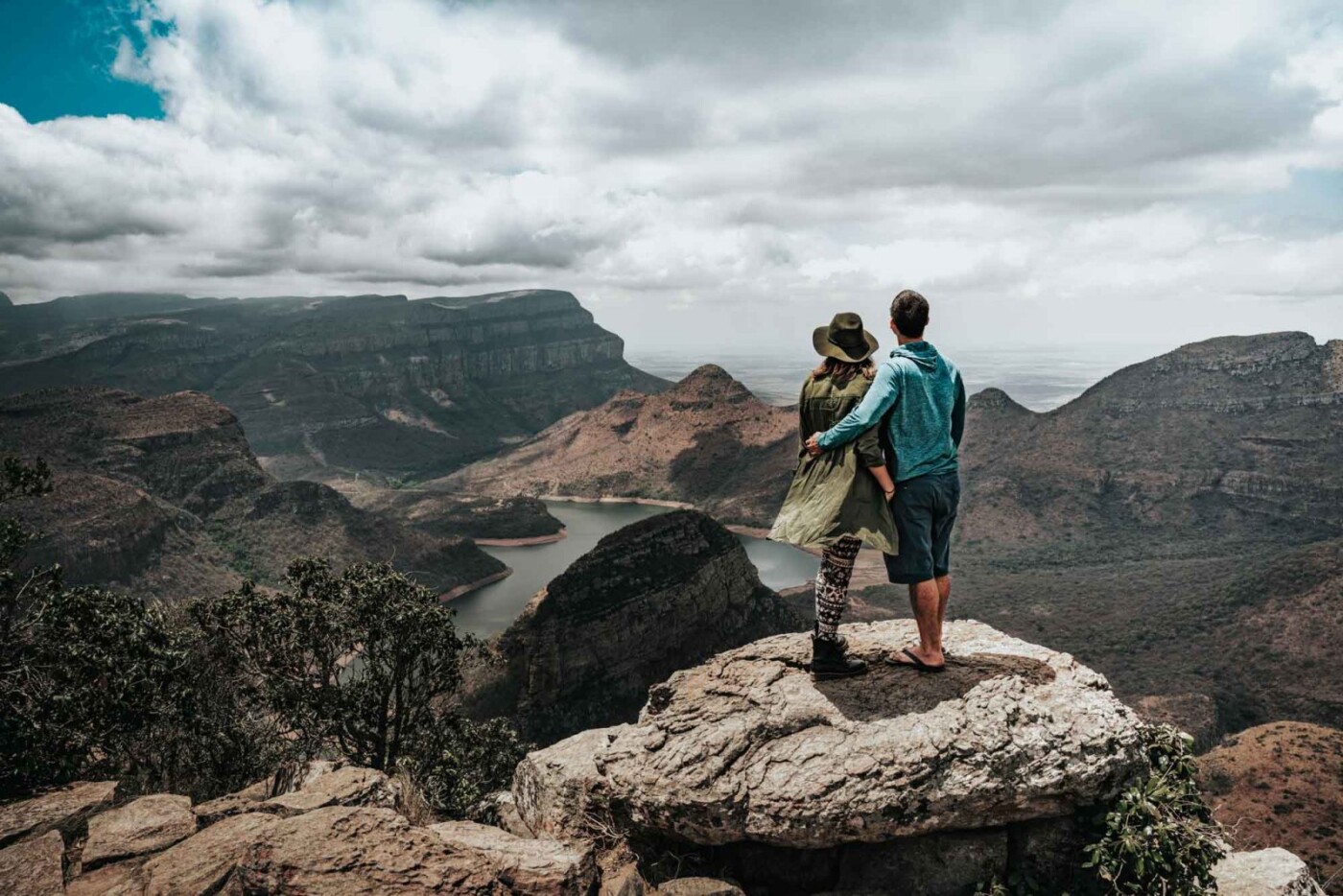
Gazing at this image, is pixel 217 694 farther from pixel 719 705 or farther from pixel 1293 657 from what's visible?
pixel 1293 657

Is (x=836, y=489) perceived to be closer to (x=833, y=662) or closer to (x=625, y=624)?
(x=833, y=662)

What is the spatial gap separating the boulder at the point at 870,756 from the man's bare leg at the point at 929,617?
0.63 ft

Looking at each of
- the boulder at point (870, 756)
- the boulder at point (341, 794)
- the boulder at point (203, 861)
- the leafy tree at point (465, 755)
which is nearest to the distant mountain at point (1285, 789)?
the leafy tree at point (465, 755)

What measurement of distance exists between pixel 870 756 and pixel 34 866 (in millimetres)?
6609

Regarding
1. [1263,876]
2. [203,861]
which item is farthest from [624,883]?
[1263,876]

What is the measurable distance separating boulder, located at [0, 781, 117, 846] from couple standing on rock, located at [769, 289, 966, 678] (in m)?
7.16

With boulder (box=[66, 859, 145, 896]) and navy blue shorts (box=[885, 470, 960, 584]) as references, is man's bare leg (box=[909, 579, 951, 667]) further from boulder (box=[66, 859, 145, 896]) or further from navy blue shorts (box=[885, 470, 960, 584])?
boulder (box=[66, 859, 145, 896])

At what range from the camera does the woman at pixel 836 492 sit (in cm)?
524

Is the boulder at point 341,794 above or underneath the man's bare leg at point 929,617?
underneath

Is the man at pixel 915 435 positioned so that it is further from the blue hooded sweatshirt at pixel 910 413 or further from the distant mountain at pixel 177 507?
the distant mountain at pixel 177 507

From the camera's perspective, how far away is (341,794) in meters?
6.42

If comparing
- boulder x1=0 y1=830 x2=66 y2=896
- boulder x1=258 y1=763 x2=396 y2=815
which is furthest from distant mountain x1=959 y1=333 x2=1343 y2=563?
boulder x1=0 y1=830 x2=66 y2=896

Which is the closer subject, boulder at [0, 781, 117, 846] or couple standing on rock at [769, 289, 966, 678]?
couple standing on rock at [769, 289, 966, 678]

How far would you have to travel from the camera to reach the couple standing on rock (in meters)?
5.24
